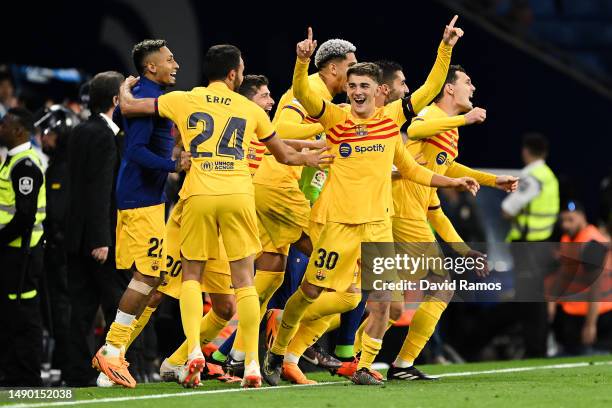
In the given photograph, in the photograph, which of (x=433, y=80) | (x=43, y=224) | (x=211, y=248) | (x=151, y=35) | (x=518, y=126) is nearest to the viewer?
(x=211, y=248)

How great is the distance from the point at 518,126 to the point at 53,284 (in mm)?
6791

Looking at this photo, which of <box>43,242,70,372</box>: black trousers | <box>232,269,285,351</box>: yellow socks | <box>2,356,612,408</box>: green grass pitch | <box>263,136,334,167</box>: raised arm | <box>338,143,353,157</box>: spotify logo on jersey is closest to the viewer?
<box>2,356,612,408</box>: green grass pitch

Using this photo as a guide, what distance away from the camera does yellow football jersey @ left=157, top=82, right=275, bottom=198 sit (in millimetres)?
9578

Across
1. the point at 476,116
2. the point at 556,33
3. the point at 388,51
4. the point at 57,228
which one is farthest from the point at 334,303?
the point at 556,33

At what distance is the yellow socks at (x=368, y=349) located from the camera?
10.3 metres

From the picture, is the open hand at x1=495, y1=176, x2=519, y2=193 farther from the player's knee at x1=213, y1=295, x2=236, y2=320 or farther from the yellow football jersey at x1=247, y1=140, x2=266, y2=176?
the player's knee at x1=213, y1=295, x2=236, y2=320

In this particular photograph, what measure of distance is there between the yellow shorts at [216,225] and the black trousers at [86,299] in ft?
5.96

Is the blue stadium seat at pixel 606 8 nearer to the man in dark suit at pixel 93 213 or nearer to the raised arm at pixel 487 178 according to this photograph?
the raised arm at pixel 487 178

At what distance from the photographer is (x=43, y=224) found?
12445 mm

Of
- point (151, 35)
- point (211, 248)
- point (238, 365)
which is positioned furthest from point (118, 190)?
point (151, 35)

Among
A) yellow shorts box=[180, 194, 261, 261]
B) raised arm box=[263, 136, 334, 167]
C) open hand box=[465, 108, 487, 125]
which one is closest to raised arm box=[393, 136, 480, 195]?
open hand box=[465, 108, 487, 125]

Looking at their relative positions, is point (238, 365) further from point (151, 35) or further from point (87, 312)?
point (151, 35)

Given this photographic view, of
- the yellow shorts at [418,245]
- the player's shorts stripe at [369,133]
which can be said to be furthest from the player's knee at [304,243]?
the player's shorts stripe at [369,133]

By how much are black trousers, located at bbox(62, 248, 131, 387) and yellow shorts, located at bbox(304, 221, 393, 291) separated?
74.0 inches
